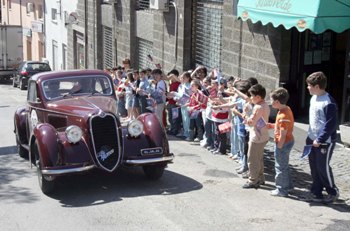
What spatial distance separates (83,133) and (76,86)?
70.8 inches

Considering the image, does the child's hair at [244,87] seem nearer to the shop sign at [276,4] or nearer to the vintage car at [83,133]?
the vintage car at [83,133]

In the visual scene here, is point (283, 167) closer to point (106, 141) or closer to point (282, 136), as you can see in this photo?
point (282, 136)

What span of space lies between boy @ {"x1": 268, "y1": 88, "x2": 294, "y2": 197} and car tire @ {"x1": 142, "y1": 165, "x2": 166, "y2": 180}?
6.24ft

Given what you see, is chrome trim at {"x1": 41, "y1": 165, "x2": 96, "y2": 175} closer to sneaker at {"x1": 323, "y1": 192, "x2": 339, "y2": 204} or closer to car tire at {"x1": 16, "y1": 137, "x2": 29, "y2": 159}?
car tire at {"x1": 16, "y1": 137, "x2": 29, "y2": 159}

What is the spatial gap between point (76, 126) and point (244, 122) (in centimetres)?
260

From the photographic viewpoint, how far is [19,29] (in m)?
37.2

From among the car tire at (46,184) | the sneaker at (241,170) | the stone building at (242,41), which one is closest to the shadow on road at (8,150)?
the car tire at (46,184)

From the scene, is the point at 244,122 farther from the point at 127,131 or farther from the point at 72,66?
the point at 72,66

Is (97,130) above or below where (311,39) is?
below

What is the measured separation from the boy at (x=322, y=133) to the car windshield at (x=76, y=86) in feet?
13.3

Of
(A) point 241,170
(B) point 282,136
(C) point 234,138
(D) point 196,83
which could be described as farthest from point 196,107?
(B) point 282,136

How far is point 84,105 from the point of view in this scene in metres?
9.91

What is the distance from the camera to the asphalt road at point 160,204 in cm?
767

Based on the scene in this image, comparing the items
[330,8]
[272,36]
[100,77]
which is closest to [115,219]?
[100,77]
